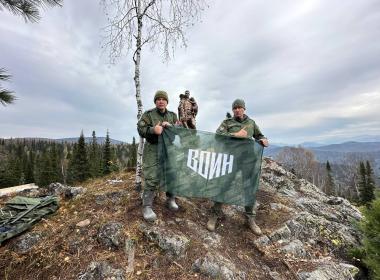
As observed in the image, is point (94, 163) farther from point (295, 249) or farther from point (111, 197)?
point (295, 249)

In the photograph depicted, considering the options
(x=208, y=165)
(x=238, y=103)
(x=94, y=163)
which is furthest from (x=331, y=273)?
(x=94, y=163)

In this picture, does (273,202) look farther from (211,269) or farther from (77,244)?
(77,244)

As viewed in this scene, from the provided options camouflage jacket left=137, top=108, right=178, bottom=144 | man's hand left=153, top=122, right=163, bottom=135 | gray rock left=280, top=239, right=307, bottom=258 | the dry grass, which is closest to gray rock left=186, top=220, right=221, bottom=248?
the dry grass

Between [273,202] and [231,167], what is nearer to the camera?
[231,167]

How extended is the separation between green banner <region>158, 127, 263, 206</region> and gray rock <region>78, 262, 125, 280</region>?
194cm

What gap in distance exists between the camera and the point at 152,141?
602cm

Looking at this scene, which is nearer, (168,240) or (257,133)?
(168,240)

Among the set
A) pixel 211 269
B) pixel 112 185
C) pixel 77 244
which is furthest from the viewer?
pixel 112 185

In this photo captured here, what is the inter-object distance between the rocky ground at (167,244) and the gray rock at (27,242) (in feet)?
0.06

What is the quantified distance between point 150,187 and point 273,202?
156 inches

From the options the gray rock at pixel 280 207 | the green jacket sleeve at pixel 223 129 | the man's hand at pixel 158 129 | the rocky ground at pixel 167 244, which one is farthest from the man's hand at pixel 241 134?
the gray rock at pixel 280 207

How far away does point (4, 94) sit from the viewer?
540cm

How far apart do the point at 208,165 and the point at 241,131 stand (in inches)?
44.1

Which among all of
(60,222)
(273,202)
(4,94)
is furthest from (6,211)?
(273,202)
